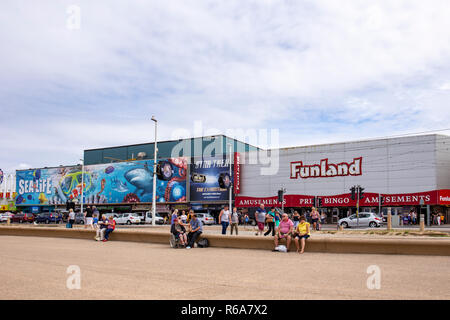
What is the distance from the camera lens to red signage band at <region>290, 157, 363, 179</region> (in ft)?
145

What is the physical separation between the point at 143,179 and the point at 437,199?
37.6 meters

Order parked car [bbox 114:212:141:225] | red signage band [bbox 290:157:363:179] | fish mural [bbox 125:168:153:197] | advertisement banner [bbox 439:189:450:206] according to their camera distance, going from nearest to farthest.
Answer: advertisement banner [bbox 439:189:450:206], red signage band [bbox 290:157:363:179], parked car [bbox 114:212:141:225], fish mural [bbox 125:168:153:197]

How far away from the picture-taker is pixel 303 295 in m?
7.16

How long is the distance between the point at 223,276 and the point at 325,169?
126 ft

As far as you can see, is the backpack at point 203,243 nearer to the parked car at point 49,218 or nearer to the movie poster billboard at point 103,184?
the movie poster billboard at point 103,184

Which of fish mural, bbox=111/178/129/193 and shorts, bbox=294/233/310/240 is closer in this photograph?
shorts, bbox=294/233/310/240

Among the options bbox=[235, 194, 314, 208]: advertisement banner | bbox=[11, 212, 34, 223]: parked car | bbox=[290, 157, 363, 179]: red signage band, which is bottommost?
bbox=[11, 212, 34, 223]: parked car

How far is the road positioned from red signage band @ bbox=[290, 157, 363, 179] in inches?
1269

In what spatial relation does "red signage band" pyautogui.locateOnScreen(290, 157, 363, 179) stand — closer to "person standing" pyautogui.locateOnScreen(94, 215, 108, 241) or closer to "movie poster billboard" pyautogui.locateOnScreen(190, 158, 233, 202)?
"movie poster billboard" pyautogui.locateOnScreen(190, 158, 233, 202)

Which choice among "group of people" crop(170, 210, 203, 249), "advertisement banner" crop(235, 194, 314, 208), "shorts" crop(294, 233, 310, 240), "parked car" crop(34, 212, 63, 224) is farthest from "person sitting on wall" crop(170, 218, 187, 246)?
"parked car" crop(34, 212, 63, 224)

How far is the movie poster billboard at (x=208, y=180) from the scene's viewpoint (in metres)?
53.5

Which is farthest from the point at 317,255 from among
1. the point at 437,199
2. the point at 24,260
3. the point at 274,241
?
the point at 437,199

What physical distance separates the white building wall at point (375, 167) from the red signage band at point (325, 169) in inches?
13.5

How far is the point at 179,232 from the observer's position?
54.7 ft
